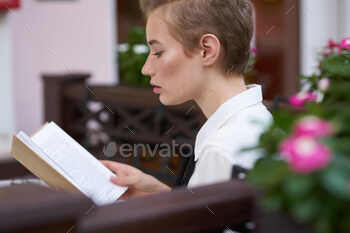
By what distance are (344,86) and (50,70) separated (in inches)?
212

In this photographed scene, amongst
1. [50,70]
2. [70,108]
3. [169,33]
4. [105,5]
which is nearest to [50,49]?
[50,70]

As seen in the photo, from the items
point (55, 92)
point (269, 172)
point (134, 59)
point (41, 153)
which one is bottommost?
point (55, 92)

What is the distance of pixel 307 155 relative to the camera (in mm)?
554

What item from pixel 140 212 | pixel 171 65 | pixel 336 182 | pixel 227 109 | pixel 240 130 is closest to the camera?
pixel 336 182

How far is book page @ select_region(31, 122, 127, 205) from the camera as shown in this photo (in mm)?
1182

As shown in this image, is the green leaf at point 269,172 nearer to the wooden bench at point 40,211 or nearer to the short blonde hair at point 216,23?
the wooden bench at point 40,211

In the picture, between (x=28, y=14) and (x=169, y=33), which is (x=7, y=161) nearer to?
(x=28, y=14)

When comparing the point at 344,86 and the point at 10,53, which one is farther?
the point at 10,53

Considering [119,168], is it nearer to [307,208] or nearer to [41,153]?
[41,153]

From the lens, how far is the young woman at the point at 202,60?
127cm

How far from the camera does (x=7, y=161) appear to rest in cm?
483

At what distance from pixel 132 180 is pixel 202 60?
14.4 inches

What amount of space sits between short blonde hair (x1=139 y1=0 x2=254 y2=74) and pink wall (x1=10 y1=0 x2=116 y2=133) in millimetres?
4521

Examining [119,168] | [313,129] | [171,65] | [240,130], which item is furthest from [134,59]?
[313,129]
